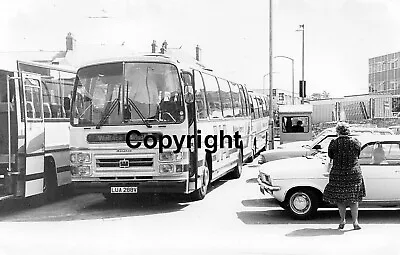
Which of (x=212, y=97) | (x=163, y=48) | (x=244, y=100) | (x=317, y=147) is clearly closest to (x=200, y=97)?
(x=212, y=97)

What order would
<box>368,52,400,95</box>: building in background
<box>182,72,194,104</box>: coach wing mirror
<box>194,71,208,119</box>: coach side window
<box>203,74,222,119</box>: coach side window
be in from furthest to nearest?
<box>368,52,400,95</box>: building in background < <box>203,74,222,119</box>: coach side window < <box>194,71,208,119</box>: coach side window < <box>182,72,194,104</box>: coach wing mirror

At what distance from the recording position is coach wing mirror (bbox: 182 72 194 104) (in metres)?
11.7

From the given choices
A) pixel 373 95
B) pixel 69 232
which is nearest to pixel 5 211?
pixel 69 232

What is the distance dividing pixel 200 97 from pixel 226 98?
3.41 meters

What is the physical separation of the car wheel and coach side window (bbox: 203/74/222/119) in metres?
3.87

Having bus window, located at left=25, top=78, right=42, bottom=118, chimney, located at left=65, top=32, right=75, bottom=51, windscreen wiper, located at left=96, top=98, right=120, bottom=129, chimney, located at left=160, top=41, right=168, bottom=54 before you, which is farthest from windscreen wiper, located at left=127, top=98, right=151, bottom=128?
chimney, located at left=65, top=32, right=75, bottom=51

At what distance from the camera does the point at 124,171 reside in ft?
37.3

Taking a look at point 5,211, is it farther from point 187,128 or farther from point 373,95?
point 373,95

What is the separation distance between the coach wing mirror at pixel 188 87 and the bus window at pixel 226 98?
3245mm

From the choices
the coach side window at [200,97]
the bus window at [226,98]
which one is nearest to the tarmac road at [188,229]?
the coach side window at [200,97]

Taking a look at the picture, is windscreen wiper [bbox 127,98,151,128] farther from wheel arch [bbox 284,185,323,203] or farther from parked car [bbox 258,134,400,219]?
wheel arch [bbox 284,185,323,203]

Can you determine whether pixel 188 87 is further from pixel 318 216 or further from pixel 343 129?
pixel 343 129

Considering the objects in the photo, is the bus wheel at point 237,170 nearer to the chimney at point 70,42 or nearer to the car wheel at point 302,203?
the car wheel at point 302,203

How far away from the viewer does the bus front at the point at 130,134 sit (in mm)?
11289
